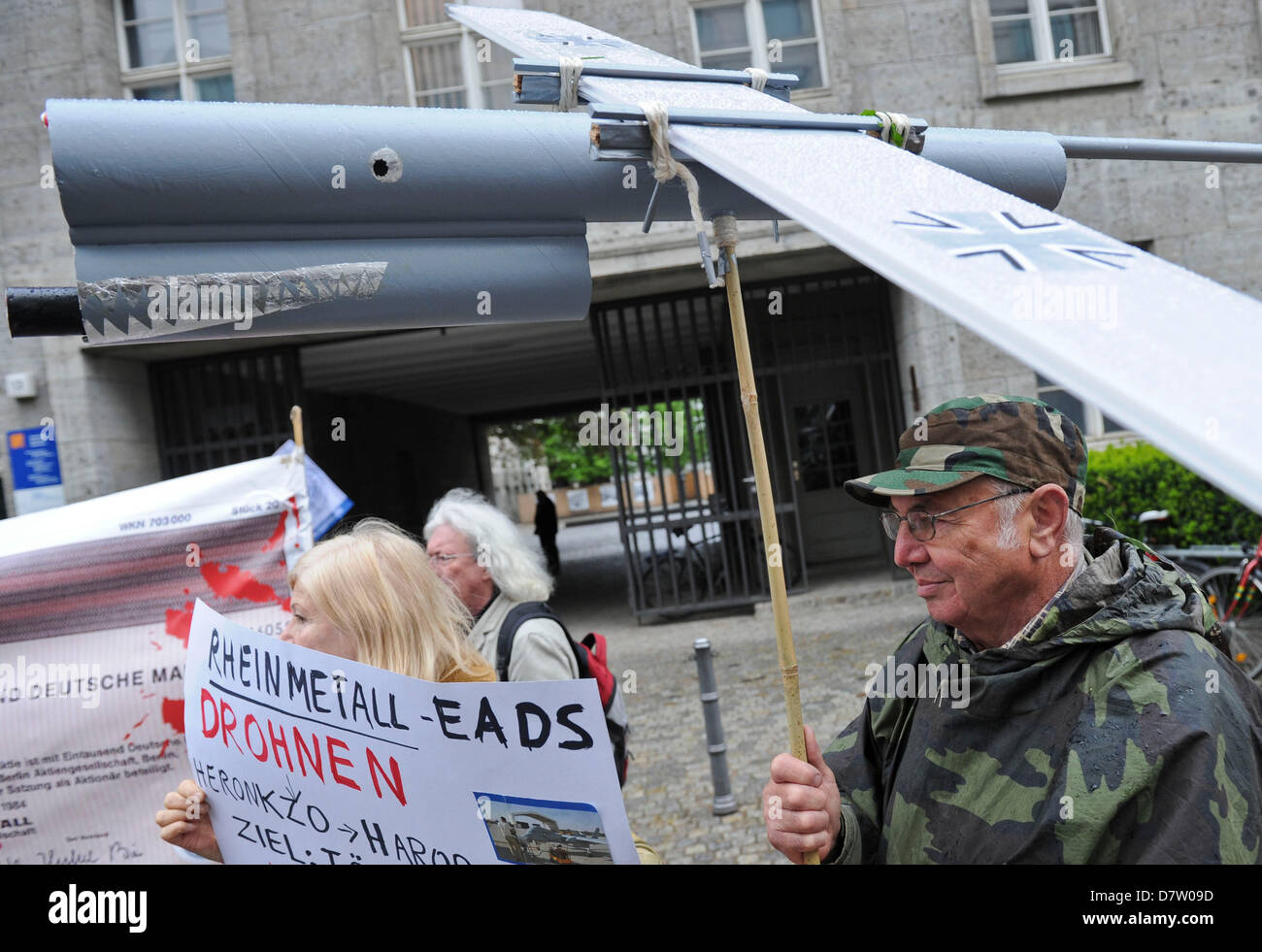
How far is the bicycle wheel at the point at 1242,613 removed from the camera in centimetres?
659

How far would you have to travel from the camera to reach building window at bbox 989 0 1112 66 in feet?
34.0

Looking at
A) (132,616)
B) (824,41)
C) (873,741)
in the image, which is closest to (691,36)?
(824,41)

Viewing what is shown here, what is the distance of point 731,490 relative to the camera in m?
11.5

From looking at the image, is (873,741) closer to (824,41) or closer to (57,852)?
(57,852)

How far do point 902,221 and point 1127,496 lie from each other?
324 inches

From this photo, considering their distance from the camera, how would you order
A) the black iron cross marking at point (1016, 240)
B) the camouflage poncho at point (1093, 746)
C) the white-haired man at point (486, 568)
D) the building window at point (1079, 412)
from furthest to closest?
the building window at point (1079, 412), the white-haired man at point (486, 568), the camouflage poncho at point (1093, 746), the black iron cross marking at point (1016, 240)

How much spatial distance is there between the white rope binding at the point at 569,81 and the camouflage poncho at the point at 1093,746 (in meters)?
1.16

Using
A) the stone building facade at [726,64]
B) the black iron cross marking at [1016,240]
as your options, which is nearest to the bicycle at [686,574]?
the stone building facade at [726,64]

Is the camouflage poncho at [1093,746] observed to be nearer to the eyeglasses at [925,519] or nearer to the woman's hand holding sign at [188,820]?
the eyeglasses at [925,519]

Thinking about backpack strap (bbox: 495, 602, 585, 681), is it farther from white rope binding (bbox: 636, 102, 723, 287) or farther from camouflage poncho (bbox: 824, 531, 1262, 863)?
white rope binding (bbox: 636, 102, 723, 287)
